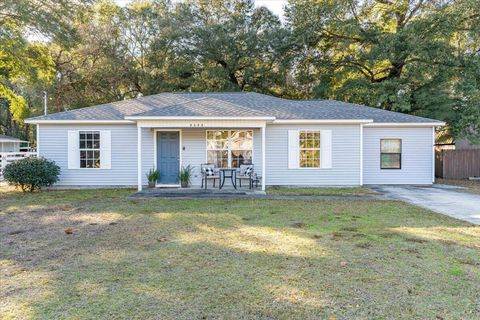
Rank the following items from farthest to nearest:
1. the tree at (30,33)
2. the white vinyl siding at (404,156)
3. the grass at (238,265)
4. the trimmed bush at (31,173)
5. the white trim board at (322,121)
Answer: the white vinyl siding at (404,156)
the tree at (30,33)
the white trim board at (322,121)
the trimmed bush at (31,173)
the grass at (238,265)

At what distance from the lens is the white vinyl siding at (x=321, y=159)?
13.2 meters

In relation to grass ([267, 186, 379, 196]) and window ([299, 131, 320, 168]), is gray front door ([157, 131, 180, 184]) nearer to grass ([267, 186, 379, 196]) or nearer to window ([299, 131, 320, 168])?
grass ([267, 186, 379, 196])

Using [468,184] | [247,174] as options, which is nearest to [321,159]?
[247,174]

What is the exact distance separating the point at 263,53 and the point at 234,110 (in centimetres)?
1118

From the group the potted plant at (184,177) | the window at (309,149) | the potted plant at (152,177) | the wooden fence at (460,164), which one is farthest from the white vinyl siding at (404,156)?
the potted plant at (152,177)

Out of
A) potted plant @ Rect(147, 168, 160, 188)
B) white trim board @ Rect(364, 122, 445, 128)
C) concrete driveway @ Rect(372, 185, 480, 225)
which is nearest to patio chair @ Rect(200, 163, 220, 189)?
potted plant @ Rect(147, 168, 160, 188)

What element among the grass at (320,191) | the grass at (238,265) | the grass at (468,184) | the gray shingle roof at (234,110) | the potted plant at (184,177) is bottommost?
the grass at (238,265)

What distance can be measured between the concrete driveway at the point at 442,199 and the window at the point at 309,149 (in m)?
2.67

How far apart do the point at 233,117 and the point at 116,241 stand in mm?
6954

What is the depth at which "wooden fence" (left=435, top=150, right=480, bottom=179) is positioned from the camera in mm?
17516

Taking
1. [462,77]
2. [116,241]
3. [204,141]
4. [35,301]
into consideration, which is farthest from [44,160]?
[462,77]

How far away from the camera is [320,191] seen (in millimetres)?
12094

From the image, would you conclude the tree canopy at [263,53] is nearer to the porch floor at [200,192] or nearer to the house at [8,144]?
the porch floor at [200,192]

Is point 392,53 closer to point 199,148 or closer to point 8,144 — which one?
point 199,148
